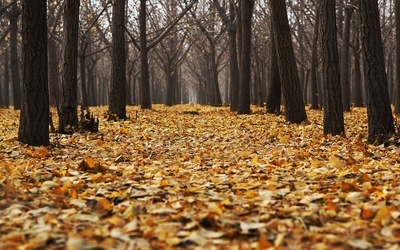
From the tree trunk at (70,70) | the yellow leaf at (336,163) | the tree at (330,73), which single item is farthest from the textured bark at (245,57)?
the yellow leaf at (336,163)

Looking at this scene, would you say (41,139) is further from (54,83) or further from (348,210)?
(54,83)

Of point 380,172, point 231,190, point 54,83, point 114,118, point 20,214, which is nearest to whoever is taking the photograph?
point 20,214

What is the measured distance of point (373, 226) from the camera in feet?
9.33

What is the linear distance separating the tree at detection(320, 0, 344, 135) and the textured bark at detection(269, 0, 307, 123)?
2238 mm

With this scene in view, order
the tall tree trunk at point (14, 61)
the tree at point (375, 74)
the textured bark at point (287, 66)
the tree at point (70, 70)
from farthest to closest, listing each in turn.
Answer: the tall tree trunk at point (14, 61) → the textured bark at point (287, 66) → the tree at point (70, 70) → the tree at point (375, 74)

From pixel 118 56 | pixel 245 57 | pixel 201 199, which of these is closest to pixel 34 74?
pixel 201 199

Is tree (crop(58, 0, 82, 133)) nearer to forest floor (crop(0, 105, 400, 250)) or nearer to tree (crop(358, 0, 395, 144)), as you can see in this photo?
forest floor (crop(0, 105, 400, 250))

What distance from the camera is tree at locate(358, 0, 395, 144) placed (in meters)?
6.57

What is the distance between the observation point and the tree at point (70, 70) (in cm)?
893

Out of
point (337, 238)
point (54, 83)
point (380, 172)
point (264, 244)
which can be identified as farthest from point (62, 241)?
point (54, 83)

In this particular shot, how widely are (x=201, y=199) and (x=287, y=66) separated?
24.3ft

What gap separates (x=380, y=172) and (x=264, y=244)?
261 centimetres

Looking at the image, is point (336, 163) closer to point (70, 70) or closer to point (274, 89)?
point (70, 70)

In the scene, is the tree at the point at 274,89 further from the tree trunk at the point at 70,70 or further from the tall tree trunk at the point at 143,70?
the tall tree trunk at the point at 143,70
